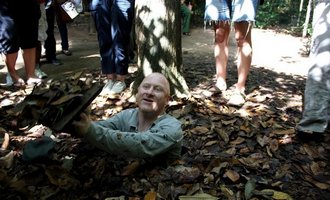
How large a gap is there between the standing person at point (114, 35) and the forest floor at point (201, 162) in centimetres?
25

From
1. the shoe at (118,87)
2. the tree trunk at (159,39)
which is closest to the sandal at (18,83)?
the shoe at (118,87)

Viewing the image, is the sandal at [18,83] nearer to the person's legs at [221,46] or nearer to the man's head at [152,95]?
the person's legs at [221,46]

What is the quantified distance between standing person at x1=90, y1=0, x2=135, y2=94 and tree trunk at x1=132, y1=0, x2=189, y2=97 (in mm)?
214

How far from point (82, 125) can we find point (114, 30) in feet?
7.68

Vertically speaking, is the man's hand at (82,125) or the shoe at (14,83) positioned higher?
the man's hand at (82,125)

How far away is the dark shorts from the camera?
4395mm

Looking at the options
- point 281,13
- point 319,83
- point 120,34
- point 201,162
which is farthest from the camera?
point 281,13

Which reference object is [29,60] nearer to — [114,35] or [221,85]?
[114,35]

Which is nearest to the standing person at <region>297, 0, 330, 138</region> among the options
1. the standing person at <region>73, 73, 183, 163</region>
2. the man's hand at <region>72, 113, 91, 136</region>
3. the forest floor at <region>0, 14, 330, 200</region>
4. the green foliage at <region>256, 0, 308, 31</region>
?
the forest floor at <region>0, 14, 330, 200</region>

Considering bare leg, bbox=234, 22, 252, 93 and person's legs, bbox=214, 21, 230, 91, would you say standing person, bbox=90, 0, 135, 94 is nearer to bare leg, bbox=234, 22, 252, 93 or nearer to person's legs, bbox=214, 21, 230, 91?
person's legs, bbox=214, 21, 230, 91

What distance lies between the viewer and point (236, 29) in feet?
13.3

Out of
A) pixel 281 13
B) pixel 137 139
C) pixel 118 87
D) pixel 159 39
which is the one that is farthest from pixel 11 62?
pixel 281 13

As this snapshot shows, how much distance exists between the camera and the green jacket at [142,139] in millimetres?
2270

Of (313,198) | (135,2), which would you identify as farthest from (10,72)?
(313,198)
